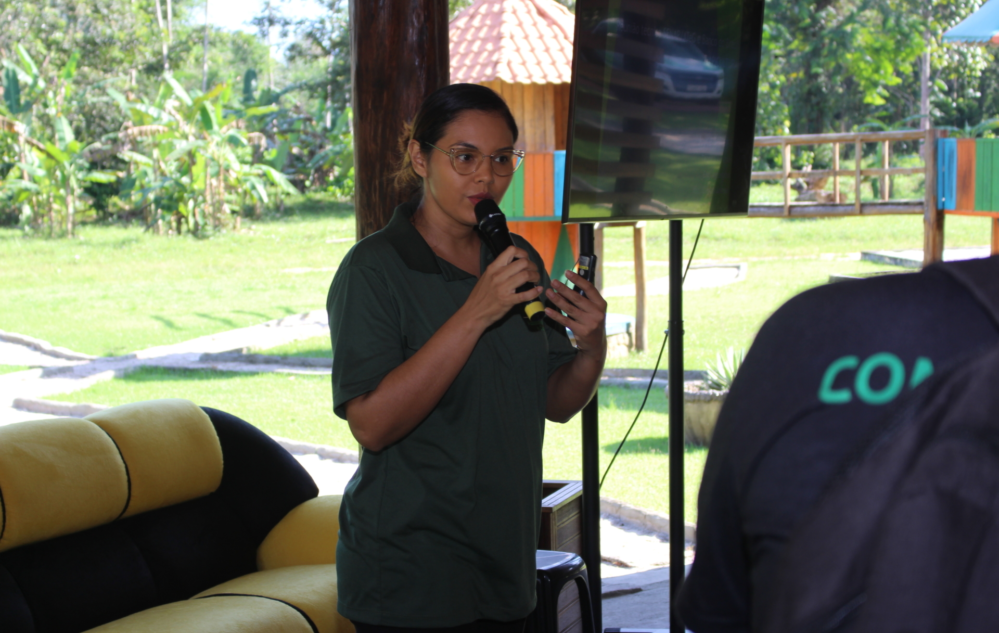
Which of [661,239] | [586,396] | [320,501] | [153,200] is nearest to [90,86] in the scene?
[153,200]

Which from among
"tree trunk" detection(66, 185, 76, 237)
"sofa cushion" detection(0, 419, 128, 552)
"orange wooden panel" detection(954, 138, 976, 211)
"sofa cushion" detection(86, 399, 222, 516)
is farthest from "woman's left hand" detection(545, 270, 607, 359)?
"tree trunk" detection(66, 185, 76, 237)

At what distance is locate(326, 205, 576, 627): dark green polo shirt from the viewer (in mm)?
1748

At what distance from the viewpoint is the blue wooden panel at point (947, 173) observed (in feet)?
36.4

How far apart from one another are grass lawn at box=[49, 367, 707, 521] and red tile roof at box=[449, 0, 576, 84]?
379 centimetres

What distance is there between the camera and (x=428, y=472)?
1768 mm

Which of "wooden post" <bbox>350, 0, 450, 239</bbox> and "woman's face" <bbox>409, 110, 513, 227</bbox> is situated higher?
"wooden post" <bbox>350, 0, 450, 239</bbox>

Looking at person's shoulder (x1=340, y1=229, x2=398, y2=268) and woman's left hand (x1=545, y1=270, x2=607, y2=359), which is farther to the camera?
woman's left hand (x1=545, y1=270, x2=607, y2=359)

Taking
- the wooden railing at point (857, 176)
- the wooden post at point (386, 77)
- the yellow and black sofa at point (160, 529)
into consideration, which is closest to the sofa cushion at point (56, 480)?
the yellow and black sofa at point (160, 529)

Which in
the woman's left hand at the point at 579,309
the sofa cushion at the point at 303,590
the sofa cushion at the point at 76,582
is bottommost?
the sofa cushion at the point at 303,590

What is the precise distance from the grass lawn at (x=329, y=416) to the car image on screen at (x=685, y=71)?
412 centimetres

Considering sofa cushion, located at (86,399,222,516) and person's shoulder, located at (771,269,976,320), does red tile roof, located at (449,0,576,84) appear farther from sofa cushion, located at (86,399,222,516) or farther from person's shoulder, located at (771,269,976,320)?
person's shoulder, located at (771,269,976,320)

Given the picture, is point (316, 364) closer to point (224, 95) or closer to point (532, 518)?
point (224, 95)

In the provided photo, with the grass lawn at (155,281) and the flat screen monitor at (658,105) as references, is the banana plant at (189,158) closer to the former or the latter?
the grass lawn at (155,281)

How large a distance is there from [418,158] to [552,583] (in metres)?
1.48
